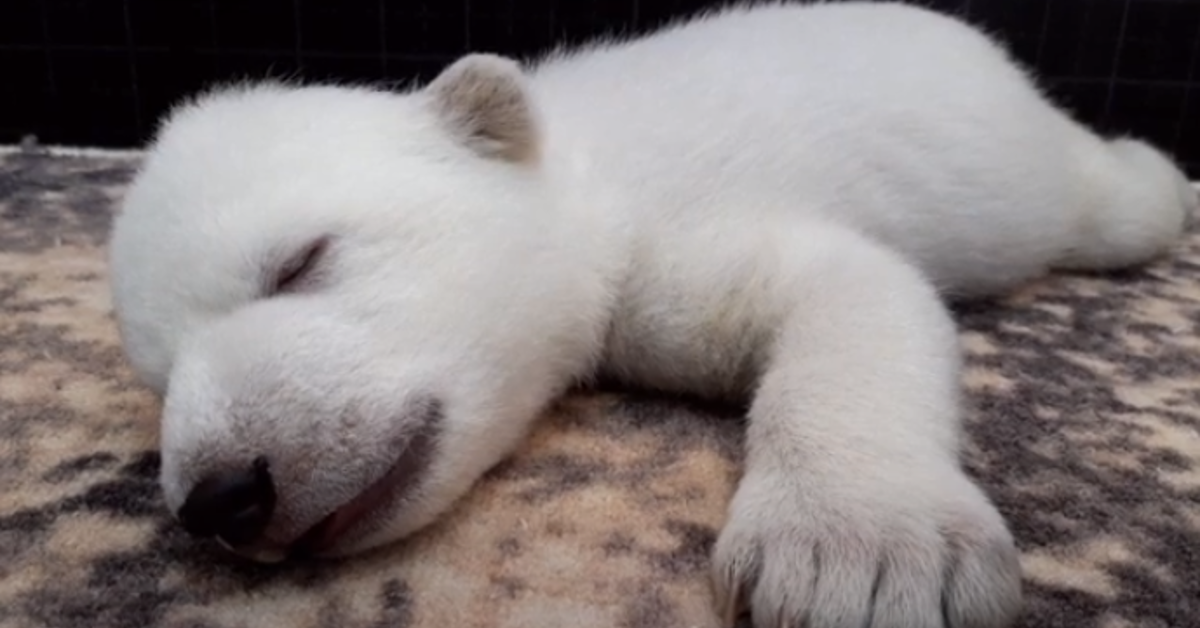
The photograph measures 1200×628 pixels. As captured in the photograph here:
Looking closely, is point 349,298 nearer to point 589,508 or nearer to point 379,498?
point 379,498

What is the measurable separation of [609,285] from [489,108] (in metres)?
0.28

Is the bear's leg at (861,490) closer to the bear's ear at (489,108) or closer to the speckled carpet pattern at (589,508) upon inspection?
the speckled carpet pattern at (589,508)

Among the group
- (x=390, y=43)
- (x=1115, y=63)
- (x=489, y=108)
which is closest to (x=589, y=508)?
(x=489, y=108)

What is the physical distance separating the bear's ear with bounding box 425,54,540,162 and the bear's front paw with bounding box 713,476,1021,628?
0.65 meters

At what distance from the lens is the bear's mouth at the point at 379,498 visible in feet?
4.26

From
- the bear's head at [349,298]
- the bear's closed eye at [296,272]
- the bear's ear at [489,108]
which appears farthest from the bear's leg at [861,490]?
the bear's closed eye at [296,272]

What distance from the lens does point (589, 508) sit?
1435 mm

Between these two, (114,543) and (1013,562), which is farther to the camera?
(114,543)

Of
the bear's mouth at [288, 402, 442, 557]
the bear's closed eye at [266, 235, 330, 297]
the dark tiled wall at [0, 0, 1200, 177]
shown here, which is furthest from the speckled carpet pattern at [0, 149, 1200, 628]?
the dark tiled wall at [0, 0, 1200, 177]

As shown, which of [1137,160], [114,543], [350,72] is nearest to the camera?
[114,543]

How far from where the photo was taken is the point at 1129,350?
2.00 m

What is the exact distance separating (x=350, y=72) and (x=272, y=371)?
7.54 feet

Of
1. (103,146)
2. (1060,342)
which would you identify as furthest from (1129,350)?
(103,146)

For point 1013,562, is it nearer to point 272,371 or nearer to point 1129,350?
point 272,371
